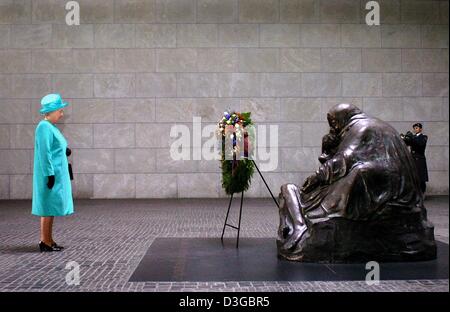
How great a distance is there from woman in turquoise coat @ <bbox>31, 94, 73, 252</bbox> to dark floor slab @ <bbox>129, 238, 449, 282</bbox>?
4.39ft

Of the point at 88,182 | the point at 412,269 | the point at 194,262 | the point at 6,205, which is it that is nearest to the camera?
the point at 412,269

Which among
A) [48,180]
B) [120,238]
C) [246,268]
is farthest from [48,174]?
[246,268]

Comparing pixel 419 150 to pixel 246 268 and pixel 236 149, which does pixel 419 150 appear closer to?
pixel 236 149

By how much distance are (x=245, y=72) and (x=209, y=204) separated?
3.83 m

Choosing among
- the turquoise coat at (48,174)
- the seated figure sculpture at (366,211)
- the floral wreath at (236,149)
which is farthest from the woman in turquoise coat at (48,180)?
the seated figure sculpture at (366,211)

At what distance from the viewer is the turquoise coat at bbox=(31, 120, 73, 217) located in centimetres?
667

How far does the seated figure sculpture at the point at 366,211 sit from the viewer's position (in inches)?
217

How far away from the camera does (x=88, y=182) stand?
544 inches

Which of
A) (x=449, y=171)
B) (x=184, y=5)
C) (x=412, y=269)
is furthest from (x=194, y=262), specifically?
(x=184, y=5)

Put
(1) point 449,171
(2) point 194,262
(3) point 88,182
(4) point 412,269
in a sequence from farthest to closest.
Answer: (3) point 88,182 < (2) point 194,262 < (4) point 412,269 < (1) point 449,171

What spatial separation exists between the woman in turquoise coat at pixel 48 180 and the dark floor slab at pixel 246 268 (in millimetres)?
1337

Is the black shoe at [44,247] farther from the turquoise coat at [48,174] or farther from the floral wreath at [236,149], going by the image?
the floral wreath at [236,149]

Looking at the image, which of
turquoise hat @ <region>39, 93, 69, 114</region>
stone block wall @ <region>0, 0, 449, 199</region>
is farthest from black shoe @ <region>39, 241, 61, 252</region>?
stone block wall @ <region>0, 0, 449, 199</region>

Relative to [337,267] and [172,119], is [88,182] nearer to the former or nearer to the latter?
[172,119]
